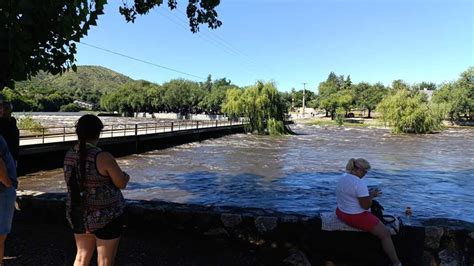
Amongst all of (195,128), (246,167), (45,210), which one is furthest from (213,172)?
(195,128)

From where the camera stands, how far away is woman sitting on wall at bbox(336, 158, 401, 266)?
15.0 feet

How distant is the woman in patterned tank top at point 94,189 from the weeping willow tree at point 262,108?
46614 millimetres

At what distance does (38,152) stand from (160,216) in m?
16.9

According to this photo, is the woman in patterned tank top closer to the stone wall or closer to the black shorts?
the black shorts

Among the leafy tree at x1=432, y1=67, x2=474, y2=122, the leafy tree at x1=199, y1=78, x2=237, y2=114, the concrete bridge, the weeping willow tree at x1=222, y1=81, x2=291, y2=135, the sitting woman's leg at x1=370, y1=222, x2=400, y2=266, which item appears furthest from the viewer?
the leafy tree at x1=199, y1=78, x2=237, y2=114

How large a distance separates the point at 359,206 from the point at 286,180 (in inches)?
587

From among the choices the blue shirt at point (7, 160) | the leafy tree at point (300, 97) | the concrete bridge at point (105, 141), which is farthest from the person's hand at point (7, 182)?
the leafy tree at point (300, 97)

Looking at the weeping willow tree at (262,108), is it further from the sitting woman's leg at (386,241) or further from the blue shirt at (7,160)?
the blue shirt at (7,160)

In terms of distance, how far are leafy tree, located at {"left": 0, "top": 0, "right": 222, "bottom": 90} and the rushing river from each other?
9.36 meters

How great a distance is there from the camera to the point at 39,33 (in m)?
4.59

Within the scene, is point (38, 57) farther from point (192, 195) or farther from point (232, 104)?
point (232, 104)

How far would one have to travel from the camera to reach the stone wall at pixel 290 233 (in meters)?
4.80

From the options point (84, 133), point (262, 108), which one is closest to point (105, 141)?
point (84, 133)

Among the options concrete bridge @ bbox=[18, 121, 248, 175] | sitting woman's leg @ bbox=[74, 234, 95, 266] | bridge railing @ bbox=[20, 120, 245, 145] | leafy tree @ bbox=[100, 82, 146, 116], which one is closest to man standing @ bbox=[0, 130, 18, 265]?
sitting woman's leg @ bbox=[74, 234, 95, 266]
